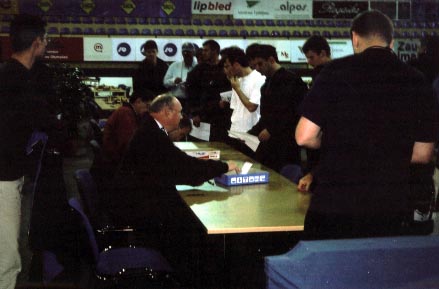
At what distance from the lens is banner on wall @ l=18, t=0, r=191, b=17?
1201 cm

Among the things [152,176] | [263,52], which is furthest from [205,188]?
[263,52]

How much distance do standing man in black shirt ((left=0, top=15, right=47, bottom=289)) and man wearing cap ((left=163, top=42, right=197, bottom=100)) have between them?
16.5 feet

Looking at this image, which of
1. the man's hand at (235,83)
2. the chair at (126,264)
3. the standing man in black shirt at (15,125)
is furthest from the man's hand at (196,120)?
the standing man in black shirt at (15,125)

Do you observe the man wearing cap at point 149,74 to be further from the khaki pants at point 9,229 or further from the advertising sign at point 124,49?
the advertising sign at point 124,49

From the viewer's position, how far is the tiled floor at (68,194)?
13.3 feet

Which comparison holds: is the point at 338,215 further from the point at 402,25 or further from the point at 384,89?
the point at 402,25

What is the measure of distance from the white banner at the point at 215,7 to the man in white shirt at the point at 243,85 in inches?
301

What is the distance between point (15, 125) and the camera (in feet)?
9.81

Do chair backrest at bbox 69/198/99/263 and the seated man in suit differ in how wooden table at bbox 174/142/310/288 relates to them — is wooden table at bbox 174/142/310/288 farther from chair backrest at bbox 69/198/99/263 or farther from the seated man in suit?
chair backrest at bbox 69/198/99/263

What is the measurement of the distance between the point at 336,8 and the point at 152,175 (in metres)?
10.4

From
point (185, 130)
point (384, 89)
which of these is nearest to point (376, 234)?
point (384, 89)

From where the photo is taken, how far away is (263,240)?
2943mm

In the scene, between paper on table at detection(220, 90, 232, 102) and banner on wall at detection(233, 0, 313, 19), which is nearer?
paper on table at detection(220, 90, 232, 102)

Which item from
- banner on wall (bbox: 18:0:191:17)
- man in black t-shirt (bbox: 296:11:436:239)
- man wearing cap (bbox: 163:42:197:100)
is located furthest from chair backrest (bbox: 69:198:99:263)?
banner on wall (bbox: 18:0:191:17)
